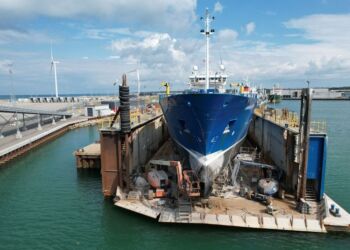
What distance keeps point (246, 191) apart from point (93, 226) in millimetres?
9950

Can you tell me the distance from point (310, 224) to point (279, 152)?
25.6 feet

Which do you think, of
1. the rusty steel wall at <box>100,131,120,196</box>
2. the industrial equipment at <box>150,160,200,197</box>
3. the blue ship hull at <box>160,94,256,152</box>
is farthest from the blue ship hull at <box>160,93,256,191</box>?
the rusty steel wall at <box>100,131,120,196</box>

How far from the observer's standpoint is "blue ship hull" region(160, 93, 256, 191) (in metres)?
17.9

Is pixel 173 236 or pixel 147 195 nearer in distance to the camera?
pixel 173 236

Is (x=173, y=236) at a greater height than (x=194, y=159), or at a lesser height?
lesser

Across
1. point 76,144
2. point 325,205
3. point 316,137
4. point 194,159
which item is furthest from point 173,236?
point 76,144

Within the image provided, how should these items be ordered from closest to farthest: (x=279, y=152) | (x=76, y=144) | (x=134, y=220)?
(x=134, y=220) → (x=279, y=152) → (x=76, y=144)

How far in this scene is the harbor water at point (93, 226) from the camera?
51.0 feet

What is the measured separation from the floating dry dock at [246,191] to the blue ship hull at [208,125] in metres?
1.61

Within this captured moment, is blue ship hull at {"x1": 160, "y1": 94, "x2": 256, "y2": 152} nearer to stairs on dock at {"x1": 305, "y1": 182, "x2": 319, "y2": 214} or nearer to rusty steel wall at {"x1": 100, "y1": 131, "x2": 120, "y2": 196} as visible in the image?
rusty steel wall at {"x1": 100, "y1": 131, "x2": 120, "y2": 196}

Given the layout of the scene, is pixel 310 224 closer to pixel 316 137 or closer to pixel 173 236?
pixel 316 137

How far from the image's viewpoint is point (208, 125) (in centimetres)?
1809

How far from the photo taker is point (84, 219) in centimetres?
1889

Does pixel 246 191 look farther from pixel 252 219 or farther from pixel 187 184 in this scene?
pixel 187 184
